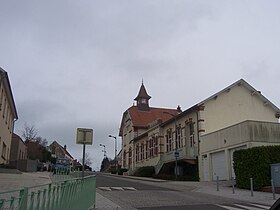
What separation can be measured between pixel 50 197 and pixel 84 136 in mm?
6048

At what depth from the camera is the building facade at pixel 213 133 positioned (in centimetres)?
2745

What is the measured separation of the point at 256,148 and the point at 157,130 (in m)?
23.8

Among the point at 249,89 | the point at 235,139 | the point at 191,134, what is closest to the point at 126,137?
the point at 191,134

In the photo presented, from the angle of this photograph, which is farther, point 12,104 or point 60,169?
point 12,104

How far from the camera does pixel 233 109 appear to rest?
118ft

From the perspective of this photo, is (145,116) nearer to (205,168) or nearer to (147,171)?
(147,171)

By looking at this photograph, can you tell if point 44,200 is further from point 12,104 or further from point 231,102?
point 12,104

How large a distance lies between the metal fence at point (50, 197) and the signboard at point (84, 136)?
147 cm

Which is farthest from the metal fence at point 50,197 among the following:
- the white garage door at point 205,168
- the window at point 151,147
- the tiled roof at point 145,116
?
the tiled roof at point 145,116

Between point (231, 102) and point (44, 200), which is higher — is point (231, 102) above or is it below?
above

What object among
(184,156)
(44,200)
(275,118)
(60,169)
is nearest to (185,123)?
(184,156)

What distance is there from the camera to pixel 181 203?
1570cm

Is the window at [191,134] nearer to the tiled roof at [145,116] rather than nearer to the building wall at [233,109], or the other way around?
the building wall at [233,109]

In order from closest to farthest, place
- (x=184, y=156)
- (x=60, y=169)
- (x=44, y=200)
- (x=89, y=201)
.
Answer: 1. (x=44, y=200)
2. (x=89, y=201)
3. (x=60, y=169)
4. (x=184, y=156)
